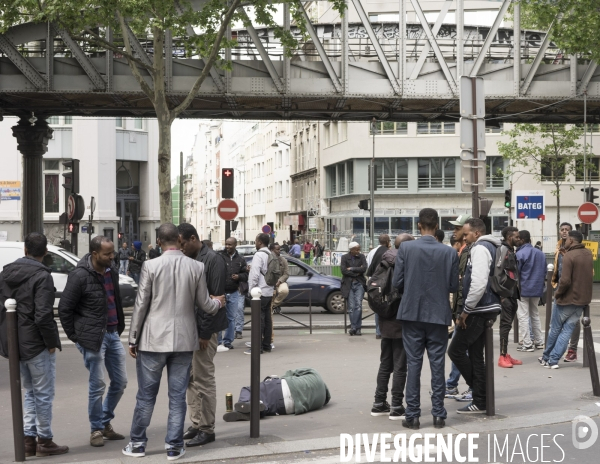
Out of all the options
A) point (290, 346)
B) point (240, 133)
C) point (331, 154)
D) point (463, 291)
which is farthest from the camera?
point (240, 133)

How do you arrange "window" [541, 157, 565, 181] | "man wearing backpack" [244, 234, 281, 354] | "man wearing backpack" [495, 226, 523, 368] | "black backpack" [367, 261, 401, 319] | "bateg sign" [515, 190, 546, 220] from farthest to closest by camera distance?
"window" [541, 157, 565, 181] → "bateg sign" [515, 190, 546, 220] → "man wearing backpack" [244, 234, 281, 354] → "man wearing backpack" [495, 226, 523, 368] → "black backpack" [367, 261, 401, 319]

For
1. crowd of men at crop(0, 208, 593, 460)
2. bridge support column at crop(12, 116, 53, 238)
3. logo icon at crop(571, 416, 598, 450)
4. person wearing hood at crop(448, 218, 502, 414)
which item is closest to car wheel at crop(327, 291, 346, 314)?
bridge support column at crop(12, 116, 53, 238)

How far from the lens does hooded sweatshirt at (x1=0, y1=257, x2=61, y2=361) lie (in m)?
7.34

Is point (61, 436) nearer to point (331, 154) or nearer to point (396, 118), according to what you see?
point (396, 118)

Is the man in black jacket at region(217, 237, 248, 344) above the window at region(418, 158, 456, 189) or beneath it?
beneath

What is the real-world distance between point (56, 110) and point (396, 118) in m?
10.4

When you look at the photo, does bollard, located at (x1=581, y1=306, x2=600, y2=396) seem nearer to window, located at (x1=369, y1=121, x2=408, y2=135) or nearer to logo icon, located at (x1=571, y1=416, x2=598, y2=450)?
logo icon, located at (x1=571, y1=416, x2=598, y2=450)

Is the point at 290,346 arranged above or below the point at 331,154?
below

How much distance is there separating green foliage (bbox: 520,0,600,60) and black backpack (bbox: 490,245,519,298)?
16.0m

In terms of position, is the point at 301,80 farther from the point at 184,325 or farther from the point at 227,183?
the point at 184,325

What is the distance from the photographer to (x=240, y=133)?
4776 inches

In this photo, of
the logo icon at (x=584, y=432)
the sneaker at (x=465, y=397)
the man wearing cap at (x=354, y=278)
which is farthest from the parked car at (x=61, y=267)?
the logo icon at (x=584, y=432)

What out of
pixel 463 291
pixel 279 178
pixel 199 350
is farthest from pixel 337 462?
pixel 279 178

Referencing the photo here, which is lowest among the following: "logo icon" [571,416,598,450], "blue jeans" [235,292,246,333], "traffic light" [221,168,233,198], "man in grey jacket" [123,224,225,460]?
"logo icon" [571,416,598,450]
